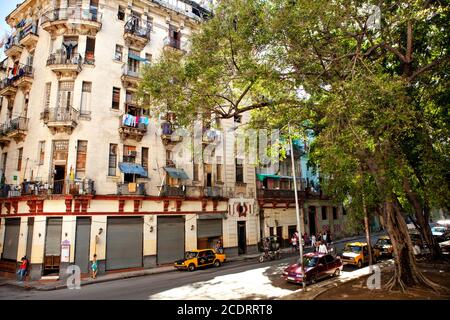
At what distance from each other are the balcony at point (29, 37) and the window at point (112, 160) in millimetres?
11688

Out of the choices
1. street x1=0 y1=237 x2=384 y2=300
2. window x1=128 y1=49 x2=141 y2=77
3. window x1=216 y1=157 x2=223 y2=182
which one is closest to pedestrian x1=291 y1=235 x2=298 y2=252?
window x1=216 y1=157 x2=223 y2=182

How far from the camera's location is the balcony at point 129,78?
24031 mm

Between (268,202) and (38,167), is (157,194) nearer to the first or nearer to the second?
(38,167)

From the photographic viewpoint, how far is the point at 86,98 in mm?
22594

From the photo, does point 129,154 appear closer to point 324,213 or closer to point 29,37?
point 29,37

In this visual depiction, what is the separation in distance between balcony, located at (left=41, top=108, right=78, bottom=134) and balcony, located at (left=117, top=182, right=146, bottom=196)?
5.48 meters

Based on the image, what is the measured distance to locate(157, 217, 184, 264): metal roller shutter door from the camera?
23670mm

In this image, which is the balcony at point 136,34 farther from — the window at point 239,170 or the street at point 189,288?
the street at point 189,288

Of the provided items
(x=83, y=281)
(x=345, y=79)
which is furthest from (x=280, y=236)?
(x=345, y=79)

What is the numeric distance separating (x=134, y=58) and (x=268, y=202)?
19.9 metres

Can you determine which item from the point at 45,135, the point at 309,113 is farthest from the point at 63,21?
the point at 309,113

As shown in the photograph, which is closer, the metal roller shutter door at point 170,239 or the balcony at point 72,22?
the balcony at point 72,22

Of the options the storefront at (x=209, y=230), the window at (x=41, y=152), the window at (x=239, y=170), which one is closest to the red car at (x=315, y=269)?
the storefront at (x=209, y=230)

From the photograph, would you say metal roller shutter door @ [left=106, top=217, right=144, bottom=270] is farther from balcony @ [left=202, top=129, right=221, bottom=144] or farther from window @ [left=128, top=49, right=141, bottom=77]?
window @ [left=128, top=49, right=141, bottom=77]
